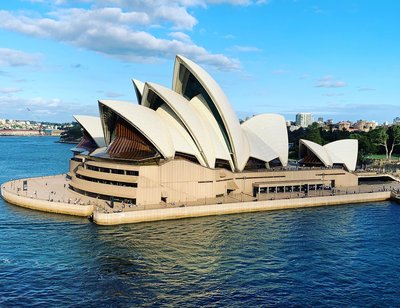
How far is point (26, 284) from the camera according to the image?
2417cm

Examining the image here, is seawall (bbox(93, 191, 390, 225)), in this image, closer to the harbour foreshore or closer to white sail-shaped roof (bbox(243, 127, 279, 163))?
the harbour foreshore

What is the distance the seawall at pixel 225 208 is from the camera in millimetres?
37438

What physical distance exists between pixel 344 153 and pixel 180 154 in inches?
1159

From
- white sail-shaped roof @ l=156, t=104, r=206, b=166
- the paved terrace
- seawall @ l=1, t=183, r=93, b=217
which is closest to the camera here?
seawall @ l=1, t=183, r=93, b=217

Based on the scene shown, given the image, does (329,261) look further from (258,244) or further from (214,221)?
(214,221)

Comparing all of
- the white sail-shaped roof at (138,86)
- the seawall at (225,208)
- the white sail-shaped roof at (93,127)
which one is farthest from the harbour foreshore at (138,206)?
the white sail-shaped roof at (138,86)

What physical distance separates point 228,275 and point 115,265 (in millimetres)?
7645

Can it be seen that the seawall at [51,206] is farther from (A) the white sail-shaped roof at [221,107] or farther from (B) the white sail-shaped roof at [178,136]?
(A) the white sail-shaped roof at [221,107]

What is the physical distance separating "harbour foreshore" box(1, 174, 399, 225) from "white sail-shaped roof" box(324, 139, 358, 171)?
8102 mm

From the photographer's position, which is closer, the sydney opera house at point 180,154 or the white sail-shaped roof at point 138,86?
the sydney opera house at point 180,154

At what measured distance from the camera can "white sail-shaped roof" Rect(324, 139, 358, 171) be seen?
62125 mm

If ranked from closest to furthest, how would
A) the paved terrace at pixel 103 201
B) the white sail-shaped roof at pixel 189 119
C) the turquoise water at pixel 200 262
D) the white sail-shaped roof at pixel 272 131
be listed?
1. the turquoise water at pixel 200 262
2. the paved terrace at pixel 103 201
3. the white sail-shaped roof at pixel 189 119
4. the white sail-shaped roof at pixel 272 131

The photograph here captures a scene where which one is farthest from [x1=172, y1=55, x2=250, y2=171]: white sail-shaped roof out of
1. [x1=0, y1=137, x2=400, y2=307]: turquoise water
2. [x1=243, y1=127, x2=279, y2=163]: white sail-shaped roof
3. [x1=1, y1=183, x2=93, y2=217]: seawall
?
[x1=1, y1=183, x2=93, y2=217]: seawall

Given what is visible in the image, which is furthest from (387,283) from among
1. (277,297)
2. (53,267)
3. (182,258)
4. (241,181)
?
(241,181)
